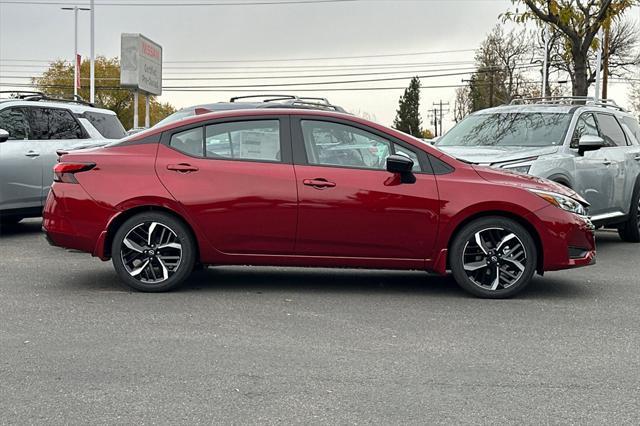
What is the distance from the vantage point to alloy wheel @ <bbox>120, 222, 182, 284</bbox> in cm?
709

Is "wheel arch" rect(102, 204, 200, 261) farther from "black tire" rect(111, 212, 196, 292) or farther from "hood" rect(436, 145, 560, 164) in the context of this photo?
"hood" rect(436, 145, 560, 164)

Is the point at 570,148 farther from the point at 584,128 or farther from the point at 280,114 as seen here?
the point at 280,114

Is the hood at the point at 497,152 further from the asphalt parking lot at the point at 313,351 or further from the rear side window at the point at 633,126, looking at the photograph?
the rear side window at the point at 633,126

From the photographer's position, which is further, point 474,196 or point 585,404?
point 474,196

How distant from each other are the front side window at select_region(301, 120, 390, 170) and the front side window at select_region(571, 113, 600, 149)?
422 cm

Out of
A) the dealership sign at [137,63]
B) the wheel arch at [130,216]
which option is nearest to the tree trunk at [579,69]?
the wheel arch at [130,216]

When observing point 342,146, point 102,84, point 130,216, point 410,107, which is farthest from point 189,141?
point 410,107

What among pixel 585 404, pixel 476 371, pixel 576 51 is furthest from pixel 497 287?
pixel 576 51

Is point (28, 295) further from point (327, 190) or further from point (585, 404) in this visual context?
point (585, 404)

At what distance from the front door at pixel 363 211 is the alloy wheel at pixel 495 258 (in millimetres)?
365

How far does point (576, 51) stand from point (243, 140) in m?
12.4

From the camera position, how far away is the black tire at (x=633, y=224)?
11875 millimetres

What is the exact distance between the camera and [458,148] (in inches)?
413

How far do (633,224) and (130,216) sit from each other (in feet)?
25.6
